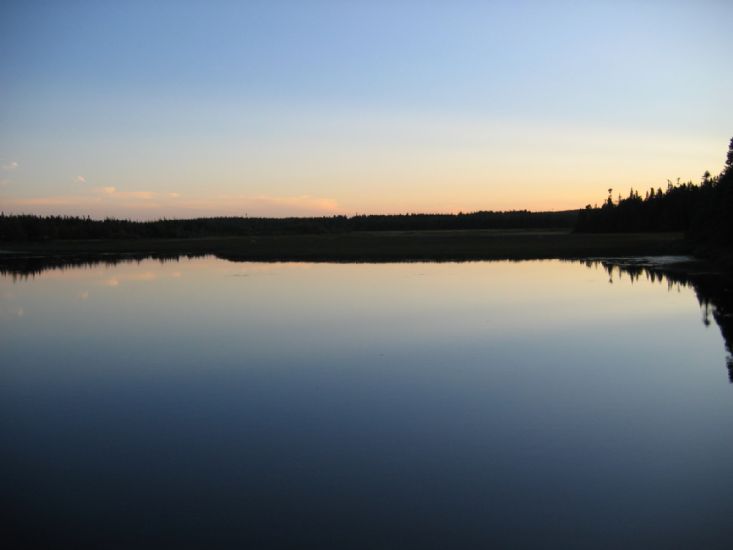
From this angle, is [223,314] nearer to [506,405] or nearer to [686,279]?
[506,405]

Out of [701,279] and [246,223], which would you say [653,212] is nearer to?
[701,279]

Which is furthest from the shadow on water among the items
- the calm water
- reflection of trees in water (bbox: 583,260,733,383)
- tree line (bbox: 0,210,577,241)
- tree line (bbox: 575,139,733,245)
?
tree line (bbox: 0,210,577,241)

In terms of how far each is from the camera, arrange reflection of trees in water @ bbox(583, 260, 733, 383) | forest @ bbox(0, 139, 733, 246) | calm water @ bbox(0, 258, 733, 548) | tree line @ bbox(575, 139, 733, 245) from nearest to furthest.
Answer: calm water @ bbox(0, 258, 733, 548), reflection of trees in water @ bbox(583, 260, 733, 383), forest @ bbox(0, 139, 733, 246), tree line @ bbox(575, 139, 733, 245)

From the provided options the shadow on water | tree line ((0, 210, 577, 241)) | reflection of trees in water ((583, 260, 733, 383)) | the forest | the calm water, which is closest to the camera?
the calm water

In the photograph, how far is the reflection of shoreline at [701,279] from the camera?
15.5 m

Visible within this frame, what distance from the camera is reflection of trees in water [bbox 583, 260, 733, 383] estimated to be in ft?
50.8

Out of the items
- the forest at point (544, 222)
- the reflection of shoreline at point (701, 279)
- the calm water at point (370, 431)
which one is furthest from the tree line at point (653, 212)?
the calm water at point (370, 431)

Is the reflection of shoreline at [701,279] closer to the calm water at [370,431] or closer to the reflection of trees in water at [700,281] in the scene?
the reflection of trees in water at [700,281]

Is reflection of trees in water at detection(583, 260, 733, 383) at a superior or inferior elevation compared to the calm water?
superior

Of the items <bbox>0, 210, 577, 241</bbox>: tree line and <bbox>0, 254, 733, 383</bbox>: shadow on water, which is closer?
<bbox>0, 254, 733, 383</bbox>: shadow on water

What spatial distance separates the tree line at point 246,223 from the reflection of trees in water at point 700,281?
81073 mm

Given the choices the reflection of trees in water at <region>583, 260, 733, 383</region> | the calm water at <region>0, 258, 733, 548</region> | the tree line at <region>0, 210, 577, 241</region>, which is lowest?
the calm water at <region>0, 258, 733, 548</region>

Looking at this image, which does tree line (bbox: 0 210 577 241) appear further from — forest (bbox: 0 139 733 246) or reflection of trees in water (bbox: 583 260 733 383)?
reflection of trees in water (bbox: 583 260 733 383)

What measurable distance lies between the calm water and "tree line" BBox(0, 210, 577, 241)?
86.1 m
